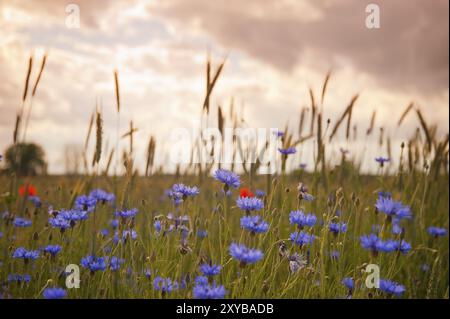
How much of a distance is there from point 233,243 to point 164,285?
28 centimetres

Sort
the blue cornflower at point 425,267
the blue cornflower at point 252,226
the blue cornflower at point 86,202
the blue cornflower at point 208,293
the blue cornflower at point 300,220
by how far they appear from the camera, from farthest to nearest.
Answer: the blue cornflower at point 425,267, the blue cornflower at point 86,202, the blue cornflower at point 300,220, the blue cornflower at point 252,226, the blue cornflower at point 208,293

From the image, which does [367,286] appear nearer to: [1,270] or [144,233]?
[144,233]

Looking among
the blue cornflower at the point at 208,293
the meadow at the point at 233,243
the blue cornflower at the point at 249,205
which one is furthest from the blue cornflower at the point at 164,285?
the blue cornflower at the point at 249,205

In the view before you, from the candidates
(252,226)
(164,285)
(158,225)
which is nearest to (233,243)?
(252,226)

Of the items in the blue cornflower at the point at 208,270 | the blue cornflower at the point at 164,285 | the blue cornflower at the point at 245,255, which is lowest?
the blue cornflower at the point at 164,285

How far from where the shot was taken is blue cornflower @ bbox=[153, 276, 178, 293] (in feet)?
4.86

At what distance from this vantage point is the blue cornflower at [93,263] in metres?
1.69

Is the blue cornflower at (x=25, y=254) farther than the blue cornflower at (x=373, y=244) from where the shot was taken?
Yes

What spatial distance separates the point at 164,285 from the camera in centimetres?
153

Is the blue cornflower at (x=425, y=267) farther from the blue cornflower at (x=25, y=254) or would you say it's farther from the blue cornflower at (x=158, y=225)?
the blue cornflower at (x=25, y=254)

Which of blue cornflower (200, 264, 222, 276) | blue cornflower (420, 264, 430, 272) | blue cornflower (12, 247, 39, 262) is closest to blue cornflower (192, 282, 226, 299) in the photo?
blue cornflower (200, 264, 222, 276)

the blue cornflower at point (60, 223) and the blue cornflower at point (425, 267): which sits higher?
the blue cornflower at point (60, 223)

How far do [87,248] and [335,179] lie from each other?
171 centimetres
